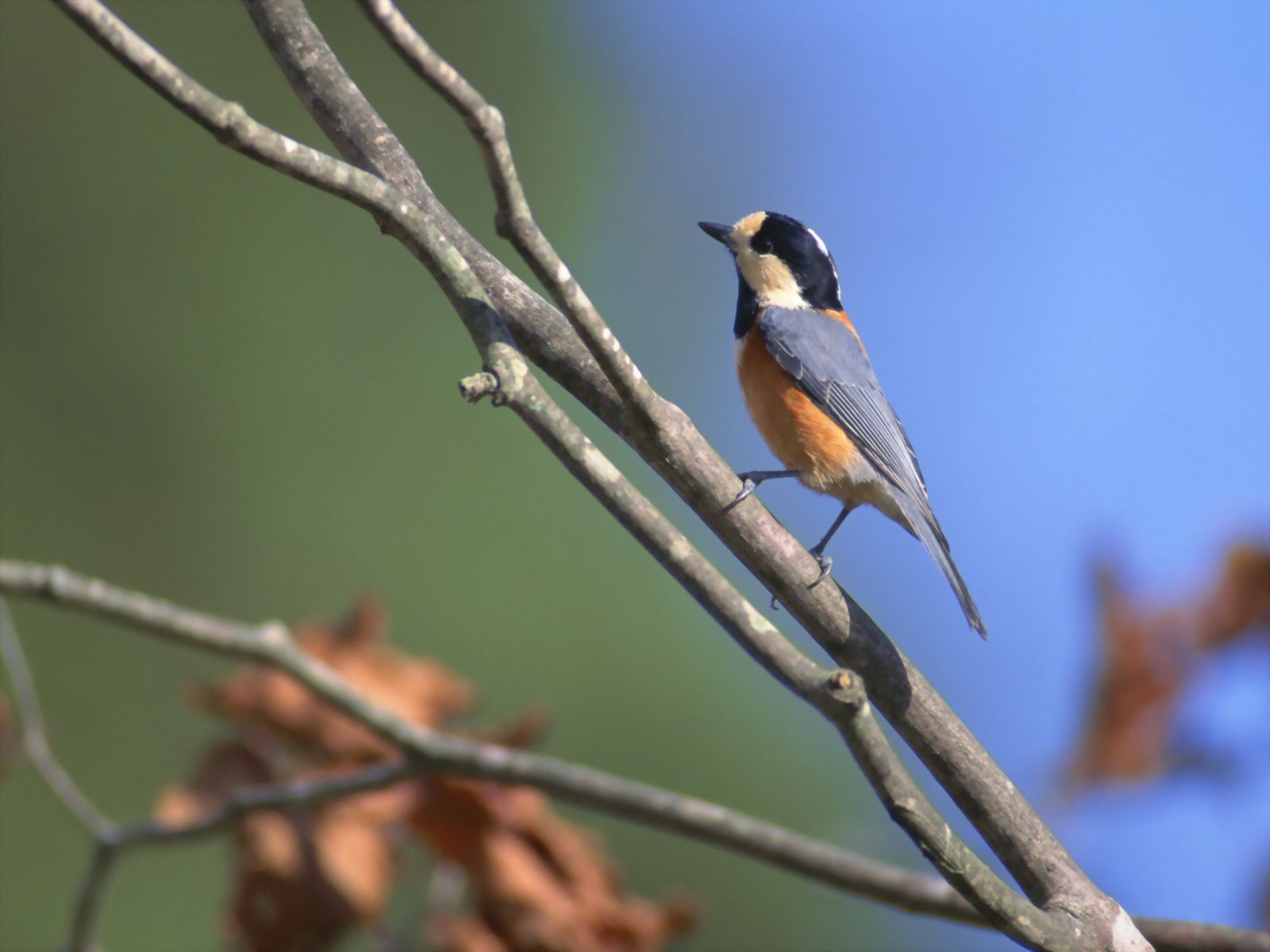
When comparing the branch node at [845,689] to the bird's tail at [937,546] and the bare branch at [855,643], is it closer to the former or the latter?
the bare branch at [855,643]

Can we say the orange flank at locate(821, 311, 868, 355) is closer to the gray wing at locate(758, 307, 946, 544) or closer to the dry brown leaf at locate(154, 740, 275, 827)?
the gray wing at locate(758, 307, 946, 544)

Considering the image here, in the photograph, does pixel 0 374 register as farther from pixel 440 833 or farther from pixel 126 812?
pixel 440 833

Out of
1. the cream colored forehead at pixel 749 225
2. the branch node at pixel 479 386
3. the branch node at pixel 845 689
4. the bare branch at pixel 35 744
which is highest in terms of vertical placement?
the cream colored forehead at pixel 749 225

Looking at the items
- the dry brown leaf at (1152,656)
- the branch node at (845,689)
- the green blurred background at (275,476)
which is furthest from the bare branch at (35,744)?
the green blurred background at (275,476)

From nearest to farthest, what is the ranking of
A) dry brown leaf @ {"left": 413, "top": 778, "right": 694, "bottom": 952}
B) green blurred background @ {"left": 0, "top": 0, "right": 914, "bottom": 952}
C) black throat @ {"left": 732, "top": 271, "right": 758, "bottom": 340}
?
dry brown leaf @ {"left": 413, "top": 778, "right": 694, "bottom": 952}, black throat @ {"left": 732, "top": 271, "right": 758, "bottom": 340}, green blurred background @ {"left": 0, "top": 0, "right": 914, "bottom": 952}

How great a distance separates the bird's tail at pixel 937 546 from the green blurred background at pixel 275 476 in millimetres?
5363

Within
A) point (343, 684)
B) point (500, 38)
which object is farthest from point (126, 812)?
point (500, 38)

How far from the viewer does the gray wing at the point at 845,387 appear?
4.16m

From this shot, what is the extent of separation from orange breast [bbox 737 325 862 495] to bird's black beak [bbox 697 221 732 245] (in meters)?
0.77

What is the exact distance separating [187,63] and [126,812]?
246 inches

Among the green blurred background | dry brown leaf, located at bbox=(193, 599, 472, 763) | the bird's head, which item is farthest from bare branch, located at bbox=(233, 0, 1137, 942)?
the green blurred background

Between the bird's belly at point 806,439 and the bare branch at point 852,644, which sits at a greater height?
the bird's belly at point 806,439

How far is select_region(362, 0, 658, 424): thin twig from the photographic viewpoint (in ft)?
5.99

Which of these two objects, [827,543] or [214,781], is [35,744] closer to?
[214,781]
